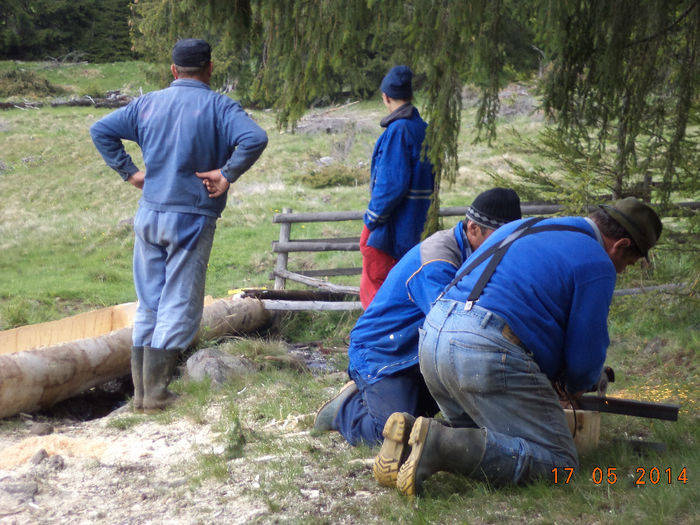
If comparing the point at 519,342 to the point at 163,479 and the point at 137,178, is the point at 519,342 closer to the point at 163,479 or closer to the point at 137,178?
the point at 163,479

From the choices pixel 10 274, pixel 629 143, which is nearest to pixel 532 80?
pixel 629 143

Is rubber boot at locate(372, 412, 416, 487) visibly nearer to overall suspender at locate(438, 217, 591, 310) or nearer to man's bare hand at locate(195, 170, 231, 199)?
overall suspender at locate(438, 217, 591, 310)

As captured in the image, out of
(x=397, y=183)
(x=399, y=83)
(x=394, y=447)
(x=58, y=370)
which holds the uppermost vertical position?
(x=399, y=83)

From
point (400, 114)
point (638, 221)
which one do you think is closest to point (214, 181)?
point (400, 114)

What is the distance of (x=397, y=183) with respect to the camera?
197 inches

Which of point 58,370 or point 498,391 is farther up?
point 498,391

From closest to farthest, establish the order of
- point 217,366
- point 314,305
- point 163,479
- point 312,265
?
point 163,479
point 217,366
point 314,305
point 312,265

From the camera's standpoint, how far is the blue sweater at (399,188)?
4.99 m

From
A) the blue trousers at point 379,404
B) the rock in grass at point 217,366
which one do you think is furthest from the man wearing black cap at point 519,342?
the rock in grass at point 217,366

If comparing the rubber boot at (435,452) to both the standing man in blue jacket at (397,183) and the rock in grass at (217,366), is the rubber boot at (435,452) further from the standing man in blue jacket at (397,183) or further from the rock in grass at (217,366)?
the rock in grass at (217,366)

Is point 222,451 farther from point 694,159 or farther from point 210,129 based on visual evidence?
point 694,159

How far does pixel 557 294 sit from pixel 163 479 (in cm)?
201

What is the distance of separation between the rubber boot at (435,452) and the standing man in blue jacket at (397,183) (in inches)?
93.5

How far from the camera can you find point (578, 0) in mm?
3947
